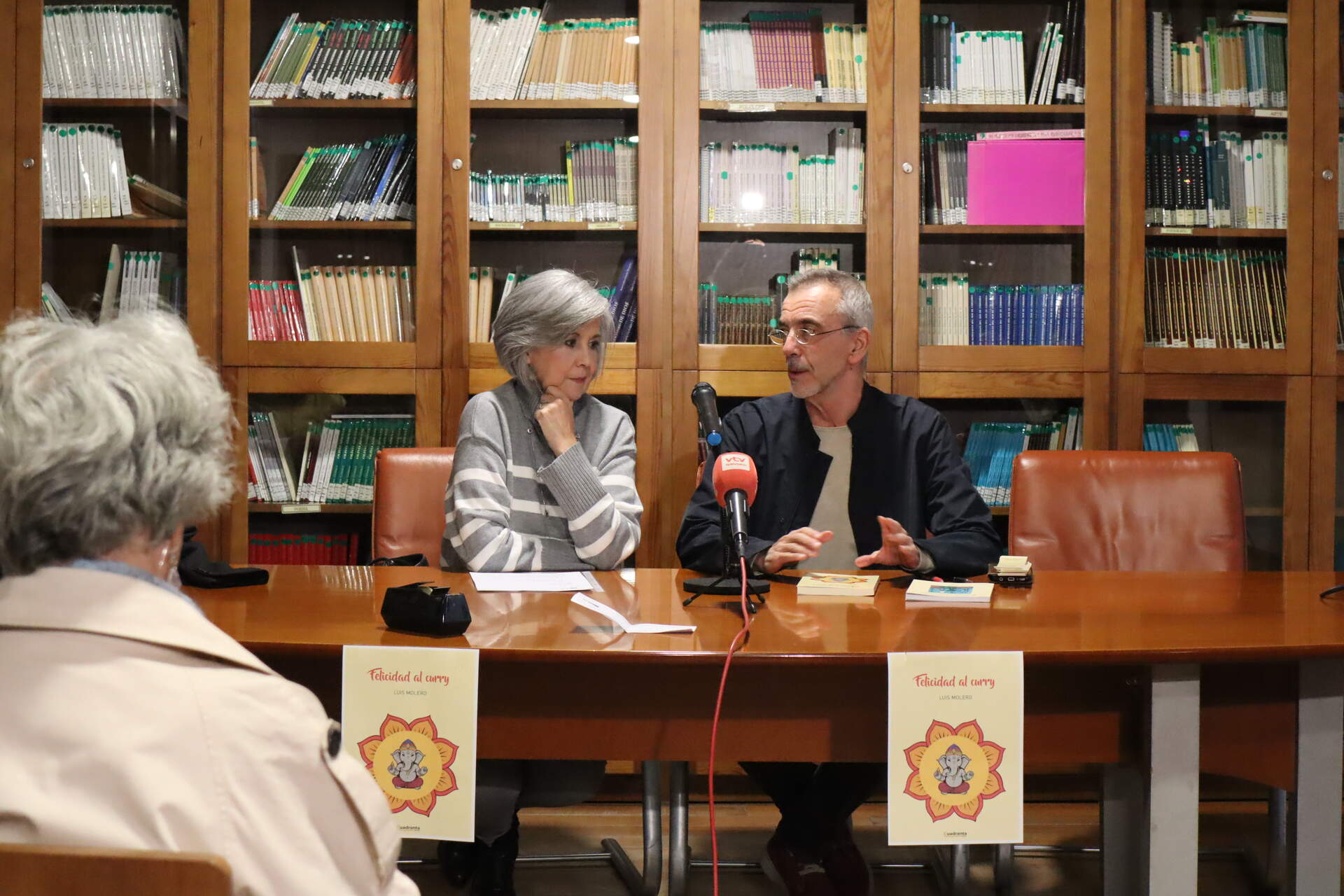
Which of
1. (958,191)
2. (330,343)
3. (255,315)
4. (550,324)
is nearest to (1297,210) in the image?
(958,191)

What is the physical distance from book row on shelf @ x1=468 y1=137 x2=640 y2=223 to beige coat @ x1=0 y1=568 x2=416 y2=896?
100 inches

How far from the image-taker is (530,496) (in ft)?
7.77

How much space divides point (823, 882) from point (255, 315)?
2181 millimetres

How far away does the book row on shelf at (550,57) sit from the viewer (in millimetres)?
3240

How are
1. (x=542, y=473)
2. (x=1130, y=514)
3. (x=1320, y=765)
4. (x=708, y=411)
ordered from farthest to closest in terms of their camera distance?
(x=1130, y=514) → (x=542, y=473) → (x=708, y=411) → (x=1320, y=765)

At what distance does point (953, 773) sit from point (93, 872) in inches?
41.6

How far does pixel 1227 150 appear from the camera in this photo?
3.30 metres

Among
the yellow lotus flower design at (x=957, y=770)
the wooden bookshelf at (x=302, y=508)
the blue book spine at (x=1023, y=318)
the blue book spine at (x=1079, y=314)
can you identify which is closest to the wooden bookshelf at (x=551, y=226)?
the wooden bookshelf at (x=302, y=508)

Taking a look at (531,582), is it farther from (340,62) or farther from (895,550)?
(340,62)

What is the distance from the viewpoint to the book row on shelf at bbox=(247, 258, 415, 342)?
10.7 feet

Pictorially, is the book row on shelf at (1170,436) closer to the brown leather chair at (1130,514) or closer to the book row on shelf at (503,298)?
the brown leather chair at (1130,514)

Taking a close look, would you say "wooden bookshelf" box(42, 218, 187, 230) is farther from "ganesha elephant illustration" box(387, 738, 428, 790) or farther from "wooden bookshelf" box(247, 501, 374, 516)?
"ganesha elephant illustration" box(387, 738, 428, 790)

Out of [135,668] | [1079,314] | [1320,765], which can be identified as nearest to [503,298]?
[1079,314]

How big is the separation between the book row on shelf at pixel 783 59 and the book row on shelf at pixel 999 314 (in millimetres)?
594
